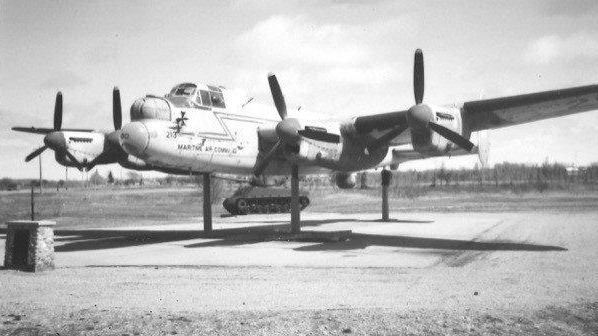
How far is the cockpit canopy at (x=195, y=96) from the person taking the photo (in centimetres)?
1509

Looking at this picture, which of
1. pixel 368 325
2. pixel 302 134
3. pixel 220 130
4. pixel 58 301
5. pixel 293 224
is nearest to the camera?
pixel 368 325

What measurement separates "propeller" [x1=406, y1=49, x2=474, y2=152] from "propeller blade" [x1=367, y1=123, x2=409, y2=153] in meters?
1.40

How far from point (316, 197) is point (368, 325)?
4719cm

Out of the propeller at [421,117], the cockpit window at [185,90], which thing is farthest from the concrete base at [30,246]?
the propeller at [421,117]

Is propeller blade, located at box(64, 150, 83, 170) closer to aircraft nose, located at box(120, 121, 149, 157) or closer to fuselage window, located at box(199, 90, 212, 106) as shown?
aircraft nose, located at box(120, 121, 149, 157)

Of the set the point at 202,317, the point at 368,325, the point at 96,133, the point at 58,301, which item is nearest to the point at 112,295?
the point at 58,301

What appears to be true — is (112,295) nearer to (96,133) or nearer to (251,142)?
(251,142)

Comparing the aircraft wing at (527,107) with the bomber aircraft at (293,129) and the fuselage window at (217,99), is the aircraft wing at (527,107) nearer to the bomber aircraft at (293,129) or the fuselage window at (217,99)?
the bomber aircraft at (293,129)

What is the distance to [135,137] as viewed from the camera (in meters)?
13.6

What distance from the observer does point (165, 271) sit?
34.7 ft

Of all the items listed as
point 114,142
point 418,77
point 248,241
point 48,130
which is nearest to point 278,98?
point 418,77

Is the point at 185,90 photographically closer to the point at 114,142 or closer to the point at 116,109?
the point at 116,109

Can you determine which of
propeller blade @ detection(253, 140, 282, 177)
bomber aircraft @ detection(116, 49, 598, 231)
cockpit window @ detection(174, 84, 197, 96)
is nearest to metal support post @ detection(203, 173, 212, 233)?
bomber aircraft @ detection(116, 49, 598, 231)

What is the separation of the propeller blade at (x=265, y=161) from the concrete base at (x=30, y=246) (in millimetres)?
7160
